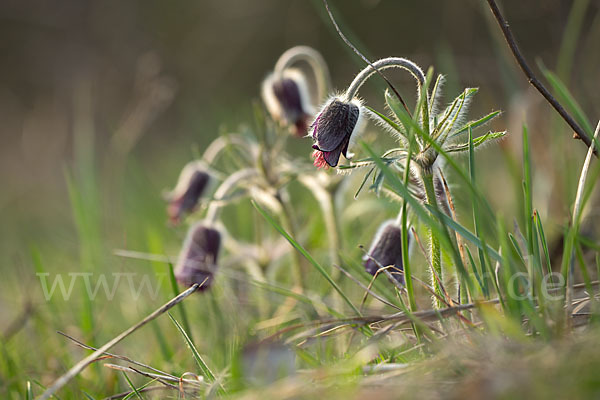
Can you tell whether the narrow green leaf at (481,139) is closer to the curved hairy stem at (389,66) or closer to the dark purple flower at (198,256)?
the curved hairy stem at (389,66)

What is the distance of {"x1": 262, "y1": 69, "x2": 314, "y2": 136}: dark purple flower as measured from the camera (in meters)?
2.01

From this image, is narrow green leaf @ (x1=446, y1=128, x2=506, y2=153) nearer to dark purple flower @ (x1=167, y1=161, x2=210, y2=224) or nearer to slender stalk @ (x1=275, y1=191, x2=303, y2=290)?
slender stalk @ (x1=275, y1=191, x2=303, y2=290)

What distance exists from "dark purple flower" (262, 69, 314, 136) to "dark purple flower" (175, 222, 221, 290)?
0.48m

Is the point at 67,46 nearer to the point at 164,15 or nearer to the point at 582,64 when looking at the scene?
the point at 164,15

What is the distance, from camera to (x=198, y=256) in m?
1.81

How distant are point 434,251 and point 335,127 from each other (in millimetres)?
345

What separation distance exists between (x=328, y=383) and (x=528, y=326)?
1.35 ft

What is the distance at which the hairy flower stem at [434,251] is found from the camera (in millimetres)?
1164

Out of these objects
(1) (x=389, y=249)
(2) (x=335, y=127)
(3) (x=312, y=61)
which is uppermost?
(3) (x=312, y=61)

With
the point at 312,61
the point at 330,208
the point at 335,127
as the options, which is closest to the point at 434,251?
the point at 335,127

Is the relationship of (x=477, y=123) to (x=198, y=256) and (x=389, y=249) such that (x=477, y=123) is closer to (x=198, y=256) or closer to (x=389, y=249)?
(x=389, y=249)

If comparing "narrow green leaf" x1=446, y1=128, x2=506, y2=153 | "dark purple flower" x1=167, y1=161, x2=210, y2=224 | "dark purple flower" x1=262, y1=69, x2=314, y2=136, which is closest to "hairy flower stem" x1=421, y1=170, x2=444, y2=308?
"narrow green leaf" x1=446, y1=128, x2=506, y2=153

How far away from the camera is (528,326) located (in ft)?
3.51

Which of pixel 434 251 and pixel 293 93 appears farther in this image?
pixel 293 93
